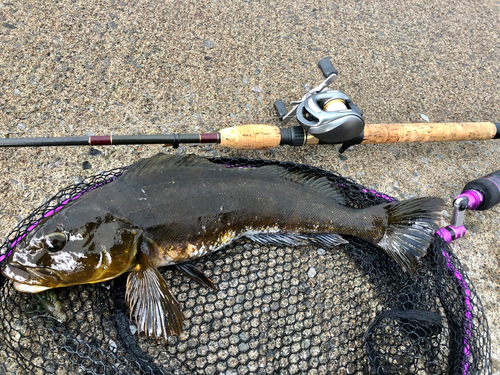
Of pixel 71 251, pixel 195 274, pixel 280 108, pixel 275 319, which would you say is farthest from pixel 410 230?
pixel 71 251

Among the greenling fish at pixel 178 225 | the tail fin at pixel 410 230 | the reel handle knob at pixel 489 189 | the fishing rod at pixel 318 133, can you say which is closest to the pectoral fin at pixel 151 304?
the greenling fish at pixel 178 225

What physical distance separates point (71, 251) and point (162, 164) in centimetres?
68

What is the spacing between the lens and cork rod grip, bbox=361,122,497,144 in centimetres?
293

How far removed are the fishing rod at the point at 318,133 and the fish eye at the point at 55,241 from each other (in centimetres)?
73

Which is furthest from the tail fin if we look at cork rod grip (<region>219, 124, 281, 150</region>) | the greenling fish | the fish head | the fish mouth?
the fish mouth

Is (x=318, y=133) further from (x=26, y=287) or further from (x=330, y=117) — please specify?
(x=26, y=287)

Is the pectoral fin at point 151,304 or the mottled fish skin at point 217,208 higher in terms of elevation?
the mottled fish skin at point 217,208

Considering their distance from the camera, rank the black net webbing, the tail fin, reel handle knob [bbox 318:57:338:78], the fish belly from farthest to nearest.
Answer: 1. reel handle knob [bbox 318:57:338:78]
2. the tail fin
3. the fish belly
4. the black net webbing

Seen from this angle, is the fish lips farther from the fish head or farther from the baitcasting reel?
the baitcasting reel

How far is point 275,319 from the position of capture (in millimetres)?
2238

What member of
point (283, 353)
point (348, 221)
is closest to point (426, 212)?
point (348, 221)

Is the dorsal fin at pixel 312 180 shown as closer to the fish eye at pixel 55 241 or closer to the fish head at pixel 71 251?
the fish head at pixel 71 251

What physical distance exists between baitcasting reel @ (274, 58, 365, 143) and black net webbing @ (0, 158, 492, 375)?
288mm

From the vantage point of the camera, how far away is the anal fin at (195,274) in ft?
6.98
